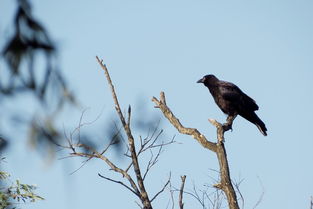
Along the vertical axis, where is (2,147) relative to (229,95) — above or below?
below

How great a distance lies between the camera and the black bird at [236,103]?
9251mm

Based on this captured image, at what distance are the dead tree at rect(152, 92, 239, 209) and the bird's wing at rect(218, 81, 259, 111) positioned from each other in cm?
237

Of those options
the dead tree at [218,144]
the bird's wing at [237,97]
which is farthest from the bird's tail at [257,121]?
the dead tree at [218,144]

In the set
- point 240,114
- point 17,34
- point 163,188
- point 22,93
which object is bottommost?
point 22,93

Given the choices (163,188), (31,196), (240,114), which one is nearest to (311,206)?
(163,188)

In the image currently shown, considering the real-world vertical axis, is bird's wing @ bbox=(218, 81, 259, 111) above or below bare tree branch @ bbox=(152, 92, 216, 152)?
above

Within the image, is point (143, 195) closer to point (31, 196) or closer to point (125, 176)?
point (125, 176)

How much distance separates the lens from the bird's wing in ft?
30.7

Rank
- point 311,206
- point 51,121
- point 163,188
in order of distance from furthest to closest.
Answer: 1. point 163,188
2. point 311,206
3. point 51,121

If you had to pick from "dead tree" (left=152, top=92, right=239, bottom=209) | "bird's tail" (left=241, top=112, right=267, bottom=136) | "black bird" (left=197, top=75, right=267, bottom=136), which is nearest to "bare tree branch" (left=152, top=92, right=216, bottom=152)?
"dead tree" (left=152, top=92, right=239, bottom=209)

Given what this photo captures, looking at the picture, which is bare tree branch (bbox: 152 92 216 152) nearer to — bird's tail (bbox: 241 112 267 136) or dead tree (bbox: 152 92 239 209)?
dead tree (bbox: 152 92 239 209)

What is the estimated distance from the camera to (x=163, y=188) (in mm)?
5461

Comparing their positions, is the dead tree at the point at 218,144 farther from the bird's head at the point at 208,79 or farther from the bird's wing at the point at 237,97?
the bird's head at the point at 208,79

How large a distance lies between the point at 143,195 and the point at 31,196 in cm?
174
